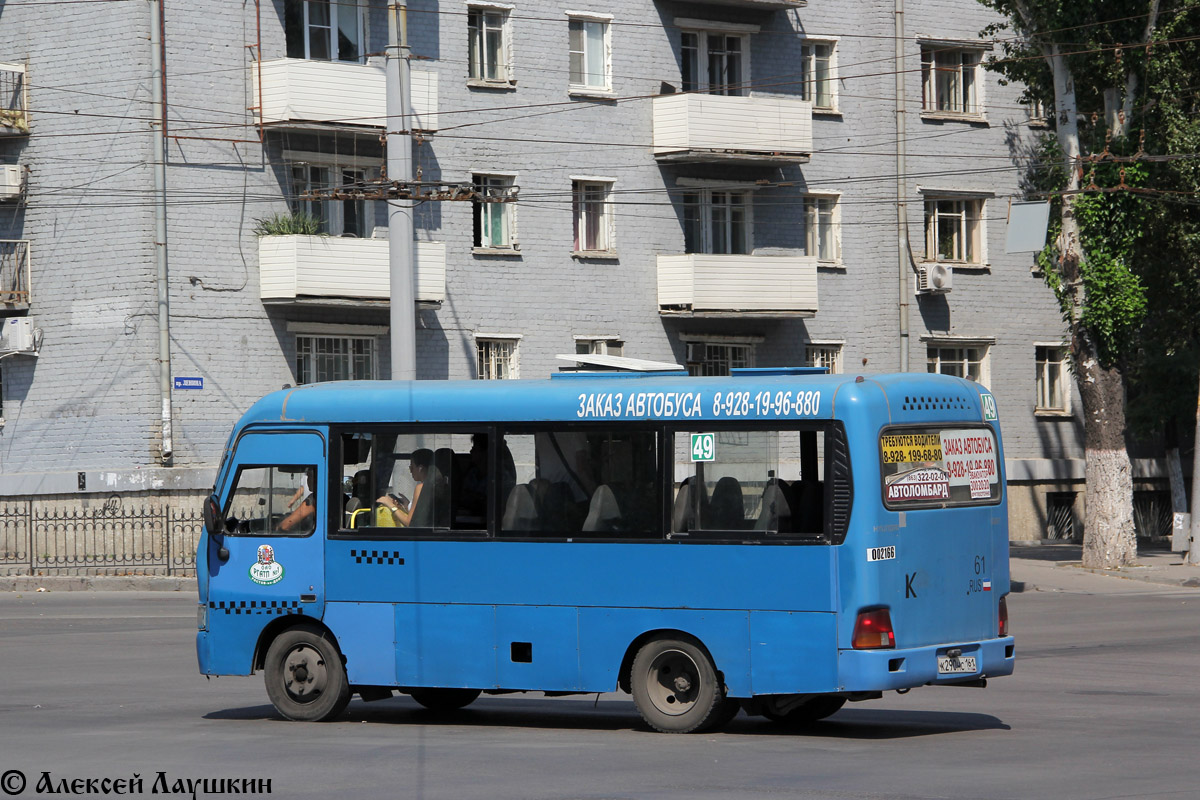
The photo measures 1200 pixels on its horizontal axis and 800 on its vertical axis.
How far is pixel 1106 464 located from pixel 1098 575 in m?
1.97

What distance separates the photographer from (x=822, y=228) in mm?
37844

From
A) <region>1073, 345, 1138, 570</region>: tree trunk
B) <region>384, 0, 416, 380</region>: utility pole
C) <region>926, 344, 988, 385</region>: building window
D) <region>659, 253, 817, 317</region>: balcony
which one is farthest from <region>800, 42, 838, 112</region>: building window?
<region>384, 0, 416, 380</region>: utility pole

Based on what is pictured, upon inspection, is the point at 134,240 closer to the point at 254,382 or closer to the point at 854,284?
the point at 254,382

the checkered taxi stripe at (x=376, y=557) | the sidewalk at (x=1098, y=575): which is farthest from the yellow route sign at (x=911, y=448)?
the sidewalk at (x=1098, y=575)

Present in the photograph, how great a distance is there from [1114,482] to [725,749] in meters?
20.7

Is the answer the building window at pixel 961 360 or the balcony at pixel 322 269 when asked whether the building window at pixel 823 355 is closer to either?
the building window at pixel 961 360

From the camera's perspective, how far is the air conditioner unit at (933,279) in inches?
1468

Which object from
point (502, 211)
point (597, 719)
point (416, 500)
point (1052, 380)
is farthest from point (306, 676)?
point (1052, 380)

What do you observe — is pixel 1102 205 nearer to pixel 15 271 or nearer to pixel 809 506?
pixel 15 271

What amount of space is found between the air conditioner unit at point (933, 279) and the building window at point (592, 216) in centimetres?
713

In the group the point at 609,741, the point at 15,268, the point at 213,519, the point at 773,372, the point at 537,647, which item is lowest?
the point at 609,741

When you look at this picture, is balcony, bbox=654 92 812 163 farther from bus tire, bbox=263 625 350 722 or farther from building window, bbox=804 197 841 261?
bus tire, bbox=263 625 350 722

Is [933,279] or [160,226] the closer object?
[160,226]

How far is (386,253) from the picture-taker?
31.3 metres
